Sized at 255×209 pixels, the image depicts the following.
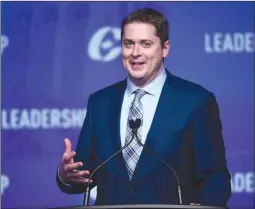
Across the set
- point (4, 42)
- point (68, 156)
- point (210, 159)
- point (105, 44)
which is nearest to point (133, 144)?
point (210, 159)

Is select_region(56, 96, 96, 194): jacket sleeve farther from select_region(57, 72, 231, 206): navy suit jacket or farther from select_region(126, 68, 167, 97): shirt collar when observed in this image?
select_region(126, 68, 167, 97): shirt collar

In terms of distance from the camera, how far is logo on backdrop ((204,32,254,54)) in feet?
12.1

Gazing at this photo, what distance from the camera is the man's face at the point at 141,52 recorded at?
287 cm

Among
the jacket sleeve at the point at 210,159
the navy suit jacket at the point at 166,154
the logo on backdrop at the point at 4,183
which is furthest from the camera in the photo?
the logo on backdrop at the point at 4,183

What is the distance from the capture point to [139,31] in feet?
9.41

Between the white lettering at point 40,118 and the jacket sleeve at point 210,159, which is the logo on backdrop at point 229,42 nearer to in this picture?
the white lettering at point 40,118

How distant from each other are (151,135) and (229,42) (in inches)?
44.8

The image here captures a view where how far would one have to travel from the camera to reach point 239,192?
144 inches

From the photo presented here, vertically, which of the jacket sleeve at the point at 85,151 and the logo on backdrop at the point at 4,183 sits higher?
the jacket sleeve at the point at 85,151

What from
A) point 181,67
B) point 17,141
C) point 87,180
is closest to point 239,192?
point 181,67

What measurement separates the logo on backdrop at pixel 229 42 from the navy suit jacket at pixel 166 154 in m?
0.92

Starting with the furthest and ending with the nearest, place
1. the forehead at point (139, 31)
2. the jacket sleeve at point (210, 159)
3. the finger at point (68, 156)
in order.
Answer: the forehead at point (139, 31) < the jacket sleeve at point (210, 159) < the finger at point (68, 156)

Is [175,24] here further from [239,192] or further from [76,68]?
[239,192]

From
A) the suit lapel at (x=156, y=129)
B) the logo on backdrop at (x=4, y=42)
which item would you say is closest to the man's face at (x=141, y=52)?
the suit lapel at (x=156, y=129)
